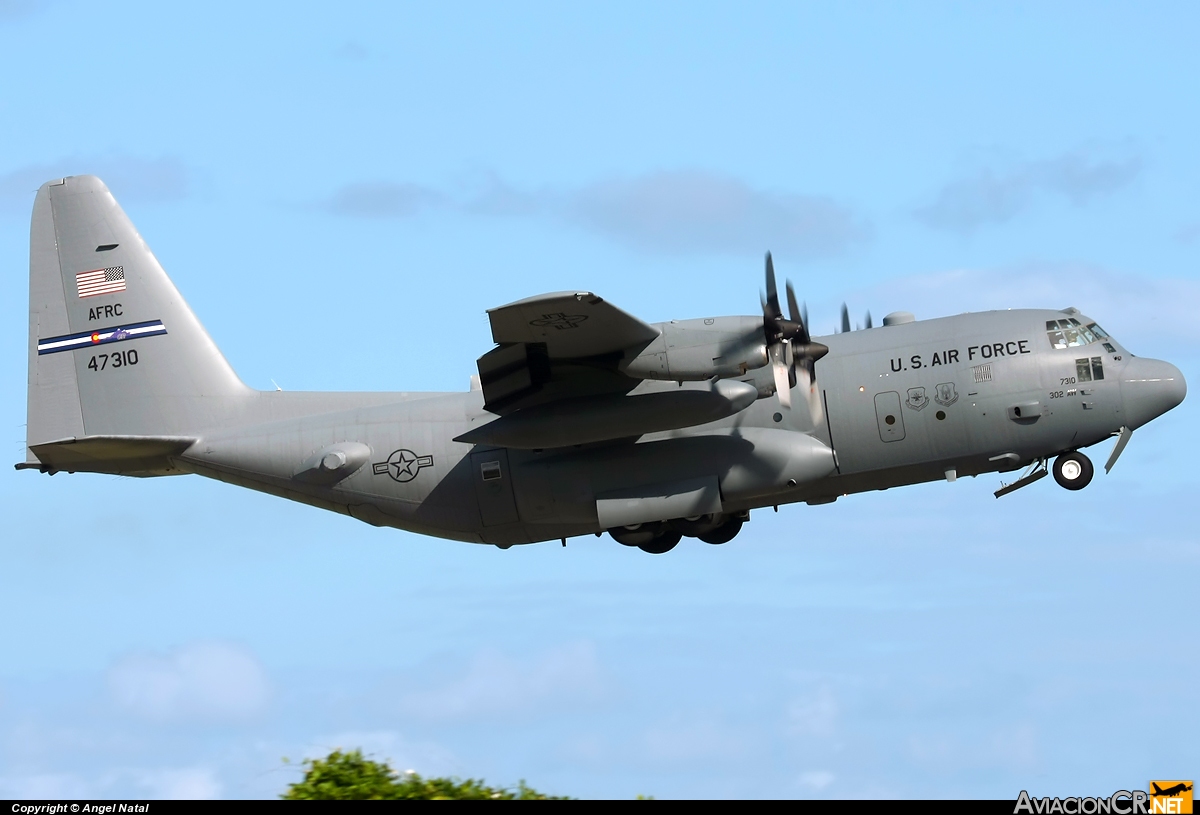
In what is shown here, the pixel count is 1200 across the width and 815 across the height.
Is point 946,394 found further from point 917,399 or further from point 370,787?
point 370,787

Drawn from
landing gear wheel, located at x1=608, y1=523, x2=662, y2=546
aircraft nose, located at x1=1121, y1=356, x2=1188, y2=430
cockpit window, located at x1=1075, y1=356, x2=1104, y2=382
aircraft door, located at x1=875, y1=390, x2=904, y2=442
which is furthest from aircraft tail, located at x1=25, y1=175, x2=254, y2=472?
aircraft nose, located at x1=1121, y1=356, x2=1188, y2=430

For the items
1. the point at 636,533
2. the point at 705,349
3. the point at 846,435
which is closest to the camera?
the point at 705,349

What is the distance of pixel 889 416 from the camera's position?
21.0 m

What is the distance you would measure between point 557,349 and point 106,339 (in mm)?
9262

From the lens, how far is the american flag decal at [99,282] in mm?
23844

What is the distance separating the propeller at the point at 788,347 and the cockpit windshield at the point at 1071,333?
3702 mm

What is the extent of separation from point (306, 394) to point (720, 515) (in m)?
7.47

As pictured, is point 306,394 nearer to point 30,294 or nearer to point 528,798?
point 30,294

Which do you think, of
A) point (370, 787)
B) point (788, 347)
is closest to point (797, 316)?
point (788, 347)

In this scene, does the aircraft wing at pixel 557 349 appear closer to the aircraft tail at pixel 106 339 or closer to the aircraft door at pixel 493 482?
the aircraft door at pixel 493 482

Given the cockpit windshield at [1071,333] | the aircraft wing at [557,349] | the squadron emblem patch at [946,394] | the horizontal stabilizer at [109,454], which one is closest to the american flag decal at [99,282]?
the horizontal stabilizer at [109,454]

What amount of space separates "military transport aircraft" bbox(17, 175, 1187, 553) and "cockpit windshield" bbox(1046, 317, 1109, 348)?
0.12 feet

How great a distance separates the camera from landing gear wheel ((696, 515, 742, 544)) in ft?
76.5

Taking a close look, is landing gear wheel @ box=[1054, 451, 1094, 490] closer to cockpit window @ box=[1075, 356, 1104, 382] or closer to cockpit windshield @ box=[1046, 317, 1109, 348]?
cockpit window @ box=[1075, 356, 1104, 382]
